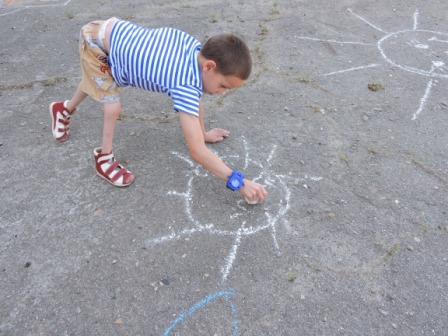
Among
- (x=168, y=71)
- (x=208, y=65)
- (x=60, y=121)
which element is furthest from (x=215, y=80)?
(x=60, y=121)

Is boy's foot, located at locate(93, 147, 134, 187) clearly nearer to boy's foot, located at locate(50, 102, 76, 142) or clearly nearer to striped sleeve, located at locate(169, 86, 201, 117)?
boy's foot, located at locate(50, 102, 76, 142)

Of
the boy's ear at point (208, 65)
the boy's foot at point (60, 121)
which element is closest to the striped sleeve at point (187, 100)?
the boy's ear at point (208, 65)

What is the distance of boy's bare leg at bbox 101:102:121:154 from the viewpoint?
2.15m

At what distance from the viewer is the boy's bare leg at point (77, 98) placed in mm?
2441

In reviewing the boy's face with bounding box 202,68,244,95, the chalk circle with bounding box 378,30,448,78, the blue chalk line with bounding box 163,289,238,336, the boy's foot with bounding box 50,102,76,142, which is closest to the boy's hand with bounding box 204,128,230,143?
the boy's face with bounding box 202,68,244,95

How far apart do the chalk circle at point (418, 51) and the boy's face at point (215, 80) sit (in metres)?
2.08

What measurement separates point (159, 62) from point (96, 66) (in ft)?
1.45

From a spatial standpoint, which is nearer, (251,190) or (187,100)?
(187,100)

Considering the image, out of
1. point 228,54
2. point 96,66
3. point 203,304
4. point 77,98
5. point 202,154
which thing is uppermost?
point 228,54

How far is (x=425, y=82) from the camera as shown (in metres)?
3.08

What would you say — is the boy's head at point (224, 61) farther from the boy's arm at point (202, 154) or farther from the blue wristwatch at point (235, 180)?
the blue wristwatch at point (235, 180)

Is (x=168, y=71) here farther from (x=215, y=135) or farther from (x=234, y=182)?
(x=215, y=135)

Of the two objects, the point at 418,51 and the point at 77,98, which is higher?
the point at 77,98

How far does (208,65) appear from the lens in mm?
1762
